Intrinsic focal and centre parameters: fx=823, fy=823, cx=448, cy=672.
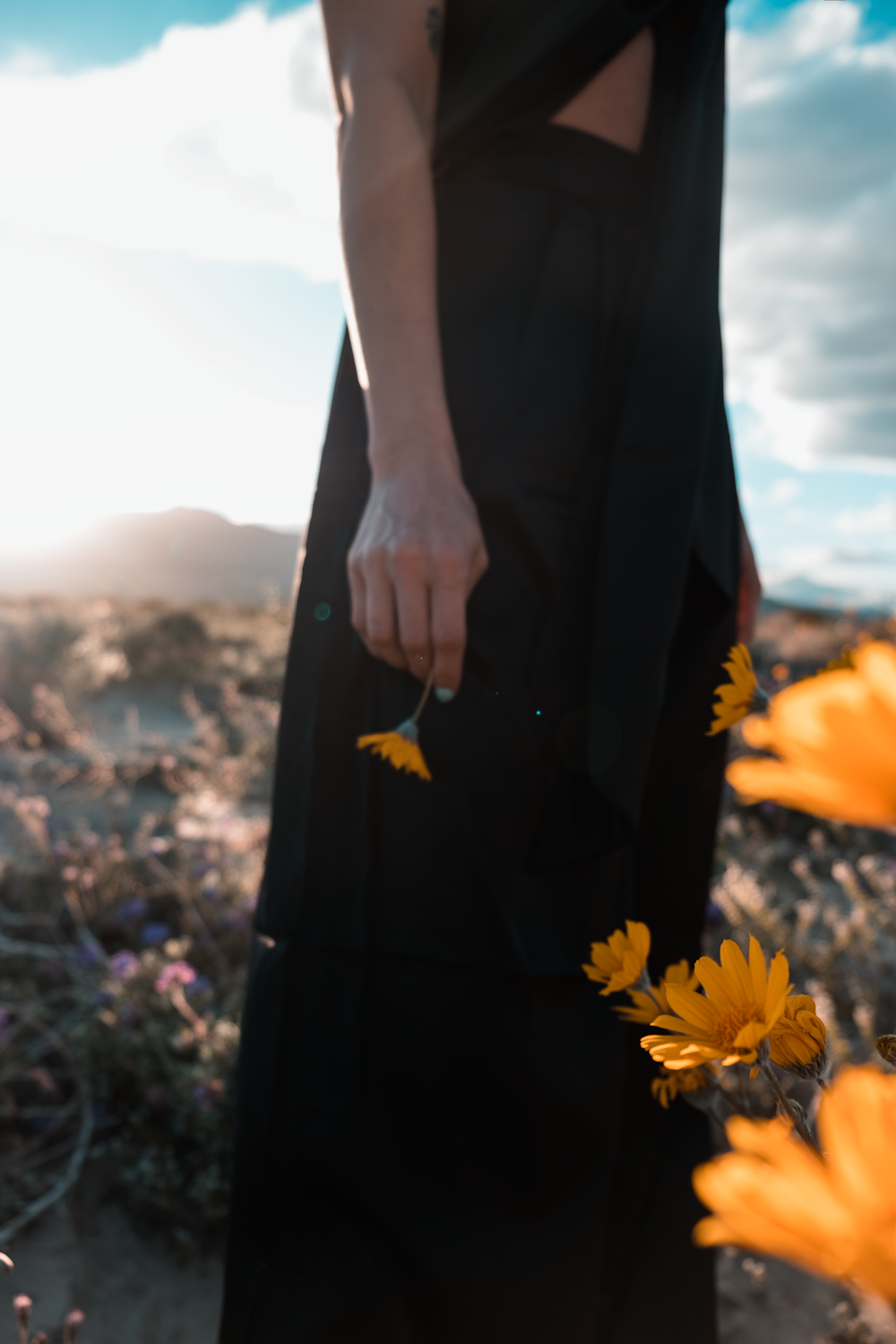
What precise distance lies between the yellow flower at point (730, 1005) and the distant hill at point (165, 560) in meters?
56.3

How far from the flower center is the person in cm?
60

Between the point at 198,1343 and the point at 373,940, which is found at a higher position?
the point at 373,940

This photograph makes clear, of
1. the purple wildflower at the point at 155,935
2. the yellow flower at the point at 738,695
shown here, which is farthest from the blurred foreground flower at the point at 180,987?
the yellow flower at the point at 738,695

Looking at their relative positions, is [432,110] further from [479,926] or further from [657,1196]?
[657,1196]

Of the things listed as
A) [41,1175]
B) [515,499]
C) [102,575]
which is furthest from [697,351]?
[102,575]

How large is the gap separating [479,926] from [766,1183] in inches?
33.6

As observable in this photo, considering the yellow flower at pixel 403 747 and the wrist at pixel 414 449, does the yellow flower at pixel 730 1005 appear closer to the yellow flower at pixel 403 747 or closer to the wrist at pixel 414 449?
the yellow flower at pixel 403 747

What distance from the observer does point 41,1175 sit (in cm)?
192

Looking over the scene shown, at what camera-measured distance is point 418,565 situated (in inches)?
37.2

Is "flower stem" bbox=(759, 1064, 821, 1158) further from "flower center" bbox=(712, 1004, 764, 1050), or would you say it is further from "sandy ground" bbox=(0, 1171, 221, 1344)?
"sandy ground" bbox=(0, 1171, 221, 1344)

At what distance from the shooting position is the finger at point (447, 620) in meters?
0.95

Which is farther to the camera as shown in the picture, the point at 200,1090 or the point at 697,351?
the point at 200,1090

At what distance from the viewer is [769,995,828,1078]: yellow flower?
0.42m

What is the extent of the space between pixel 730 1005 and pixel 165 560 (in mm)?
73704
